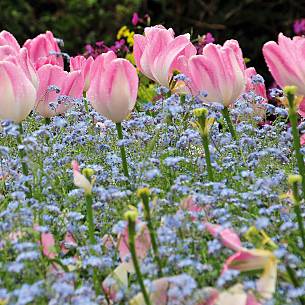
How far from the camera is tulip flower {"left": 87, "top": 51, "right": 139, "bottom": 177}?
2051mm

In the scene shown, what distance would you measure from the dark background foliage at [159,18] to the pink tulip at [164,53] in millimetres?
4138

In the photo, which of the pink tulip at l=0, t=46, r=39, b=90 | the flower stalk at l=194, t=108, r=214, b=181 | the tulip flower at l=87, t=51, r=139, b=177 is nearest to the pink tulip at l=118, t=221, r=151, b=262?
the flower stalk at l=194, t=108, r=214, b=181

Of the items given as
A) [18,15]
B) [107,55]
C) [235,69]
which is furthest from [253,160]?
[18,15]

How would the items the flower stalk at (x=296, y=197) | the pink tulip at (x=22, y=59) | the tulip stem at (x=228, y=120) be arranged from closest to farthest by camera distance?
the flower stalk at (x=296, y=197), the pink tulip at (x=22, y=59), the tulip stem at (x=228, y=120)

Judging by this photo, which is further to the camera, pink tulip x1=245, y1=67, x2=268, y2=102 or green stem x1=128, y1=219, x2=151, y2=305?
pink tulip x1=245, y1=67, x2=268, y2=102

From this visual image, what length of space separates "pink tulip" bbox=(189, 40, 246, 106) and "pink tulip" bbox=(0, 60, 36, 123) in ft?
1.39

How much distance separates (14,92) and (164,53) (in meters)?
0.49

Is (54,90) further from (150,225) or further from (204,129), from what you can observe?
(150,225)

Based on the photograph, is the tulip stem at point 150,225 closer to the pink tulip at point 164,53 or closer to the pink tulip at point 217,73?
the pink tulip at point 217,73

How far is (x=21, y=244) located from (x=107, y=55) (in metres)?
0.74

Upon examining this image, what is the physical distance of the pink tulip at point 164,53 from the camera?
2.34 m

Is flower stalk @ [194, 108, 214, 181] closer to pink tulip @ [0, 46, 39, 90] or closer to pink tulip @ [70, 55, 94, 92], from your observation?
pink tulip @ [0, 46, 39, 90]

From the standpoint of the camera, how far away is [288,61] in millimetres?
1970

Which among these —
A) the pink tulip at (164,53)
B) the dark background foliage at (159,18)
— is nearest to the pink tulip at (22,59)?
the pink tulip at (164,53)
